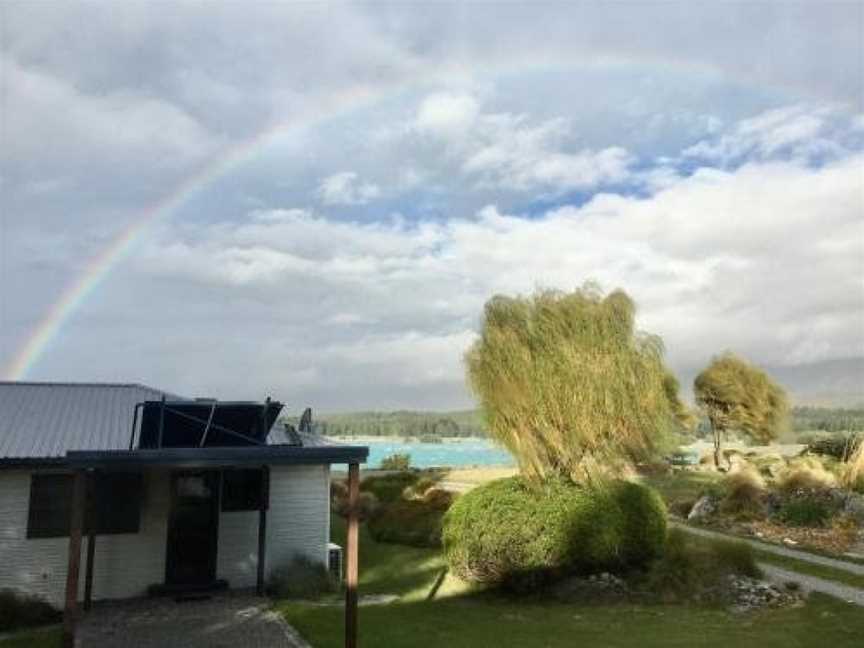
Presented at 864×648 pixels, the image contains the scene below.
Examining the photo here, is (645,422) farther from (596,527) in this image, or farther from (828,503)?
(828,503)

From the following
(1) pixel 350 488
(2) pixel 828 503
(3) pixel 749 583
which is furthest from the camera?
(2) pixel 828 503

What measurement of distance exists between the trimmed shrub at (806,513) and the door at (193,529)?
1727 centimetres

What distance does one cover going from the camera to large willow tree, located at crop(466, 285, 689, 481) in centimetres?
1678

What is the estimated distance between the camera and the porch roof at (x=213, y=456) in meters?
10.3

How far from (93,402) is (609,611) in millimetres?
13084

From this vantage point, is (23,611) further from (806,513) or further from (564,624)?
(806,513)

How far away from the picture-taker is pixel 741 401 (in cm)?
4797

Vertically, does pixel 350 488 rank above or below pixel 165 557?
above

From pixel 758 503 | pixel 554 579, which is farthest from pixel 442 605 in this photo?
pixel 758 503

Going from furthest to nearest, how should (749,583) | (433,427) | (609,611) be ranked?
(433,427), (749,583), (609,611)

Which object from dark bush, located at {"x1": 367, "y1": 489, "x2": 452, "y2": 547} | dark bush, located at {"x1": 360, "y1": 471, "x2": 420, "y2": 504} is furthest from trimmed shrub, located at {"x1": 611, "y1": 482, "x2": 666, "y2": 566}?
dark bush, located at {"x1": 360, "y1": 471, "x2": 420, "y2": 504}

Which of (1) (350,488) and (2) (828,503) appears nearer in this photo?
(1) (350,488)

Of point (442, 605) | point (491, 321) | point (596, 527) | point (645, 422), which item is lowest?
point (442, 605)

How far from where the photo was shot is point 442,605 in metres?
15.7
